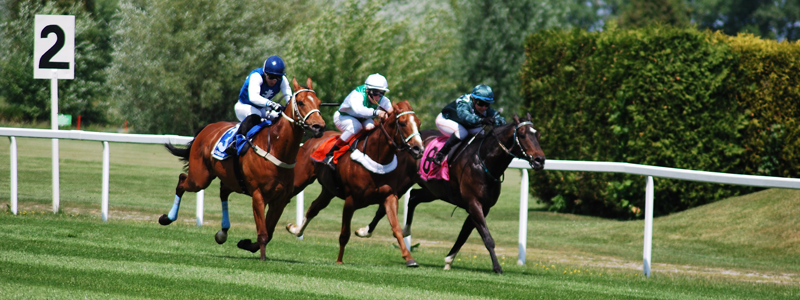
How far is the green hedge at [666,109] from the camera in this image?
44.6 ft

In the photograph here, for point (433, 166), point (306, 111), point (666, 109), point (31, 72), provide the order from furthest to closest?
point (31, 72) → point (666, 109) → point (433, 166) → point (306, 111)

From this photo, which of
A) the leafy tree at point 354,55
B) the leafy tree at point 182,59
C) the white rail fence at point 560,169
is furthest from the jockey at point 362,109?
the leafy tree at point 182,59

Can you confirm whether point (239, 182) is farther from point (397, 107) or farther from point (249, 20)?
point (249, 20)

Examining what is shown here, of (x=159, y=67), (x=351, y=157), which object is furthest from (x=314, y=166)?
(x=159, y=67)

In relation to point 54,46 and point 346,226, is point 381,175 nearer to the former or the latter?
point 346,226

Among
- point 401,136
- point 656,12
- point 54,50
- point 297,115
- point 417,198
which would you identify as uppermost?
point 656,12

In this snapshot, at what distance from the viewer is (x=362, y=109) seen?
9156mm

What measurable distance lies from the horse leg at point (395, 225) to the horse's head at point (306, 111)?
1.45m

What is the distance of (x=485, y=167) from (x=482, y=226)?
24.5 inches

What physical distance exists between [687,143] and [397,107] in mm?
7097

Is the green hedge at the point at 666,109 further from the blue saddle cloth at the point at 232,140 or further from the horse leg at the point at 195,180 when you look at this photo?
the blue saddle cloth at the point at 232,140

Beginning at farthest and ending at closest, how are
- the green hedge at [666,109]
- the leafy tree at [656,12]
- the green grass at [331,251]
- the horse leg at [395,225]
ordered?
the leafy tree at [656,12] → the green hedge at [666,109] → the horse leg at [395,225] → the green grass at [331,251]

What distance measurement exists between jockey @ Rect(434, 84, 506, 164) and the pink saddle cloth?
9cm

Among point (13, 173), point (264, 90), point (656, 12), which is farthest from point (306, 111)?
point (656, 12)
